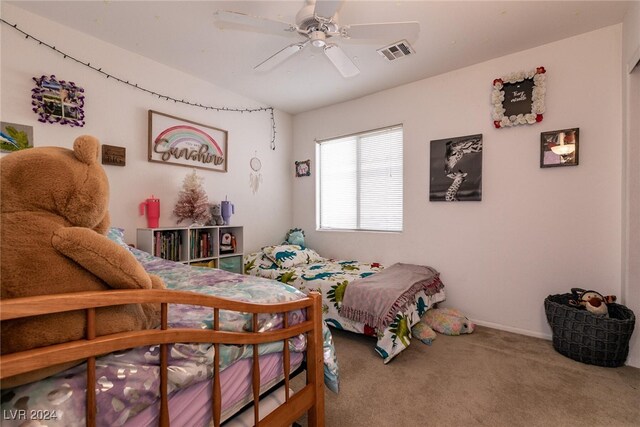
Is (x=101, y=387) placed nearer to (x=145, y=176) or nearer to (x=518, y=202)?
(x=145, y=176)

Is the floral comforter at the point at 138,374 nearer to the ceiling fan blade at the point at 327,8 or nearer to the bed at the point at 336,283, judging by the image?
the bed at the point at 336,283

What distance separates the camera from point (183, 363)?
0.83m

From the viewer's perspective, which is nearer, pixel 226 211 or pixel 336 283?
pixel 336 283

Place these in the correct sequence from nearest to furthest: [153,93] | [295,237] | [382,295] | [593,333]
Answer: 1. [593,333]
2. [382,295]
3. [153,93]
4. [295,237]

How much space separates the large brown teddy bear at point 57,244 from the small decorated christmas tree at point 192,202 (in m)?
2.27

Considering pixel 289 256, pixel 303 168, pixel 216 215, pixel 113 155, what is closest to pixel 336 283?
pixel 289 256

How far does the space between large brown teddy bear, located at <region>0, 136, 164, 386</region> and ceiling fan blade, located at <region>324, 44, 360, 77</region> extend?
1.70m

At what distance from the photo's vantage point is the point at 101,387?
673mm

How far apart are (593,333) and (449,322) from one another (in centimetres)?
98

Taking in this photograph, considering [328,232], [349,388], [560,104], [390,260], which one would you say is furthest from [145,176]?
[560,104]

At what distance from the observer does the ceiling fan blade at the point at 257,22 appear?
5.25 ft

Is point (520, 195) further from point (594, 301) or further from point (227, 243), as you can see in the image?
point (227, 243)

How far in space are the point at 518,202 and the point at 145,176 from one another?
A: 3536 millimetres

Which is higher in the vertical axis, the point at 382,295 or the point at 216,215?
the point at 216,215
